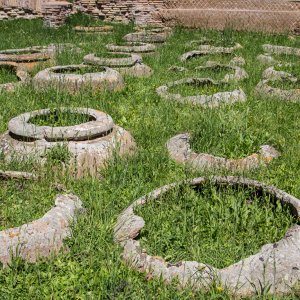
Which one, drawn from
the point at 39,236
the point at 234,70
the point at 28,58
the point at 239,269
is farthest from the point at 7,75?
the point at 239,269

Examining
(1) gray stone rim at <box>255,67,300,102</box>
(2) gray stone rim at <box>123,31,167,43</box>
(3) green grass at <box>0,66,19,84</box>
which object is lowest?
(2) gray stone rim at <box>123,31,167,43</box>

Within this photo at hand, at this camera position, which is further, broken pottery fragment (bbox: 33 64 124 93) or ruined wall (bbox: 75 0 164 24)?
ruined wall (bbox: 75 0 164 24)

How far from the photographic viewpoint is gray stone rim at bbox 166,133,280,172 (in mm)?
4363

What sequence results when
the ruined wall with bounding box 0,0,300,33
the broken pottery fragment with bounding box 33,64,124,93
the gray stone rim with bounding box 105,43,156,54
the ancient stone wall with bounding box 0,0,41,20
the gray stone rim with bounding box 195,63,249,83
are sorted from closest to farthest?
the broken pottery fragment with bounding box 33,64,124,93 → the gray stone rim with bounding box 195,63,249,83 → the gray stone rim with bounding box 105,43,156,54 → the ruined wall with bounding box 0,0,300,33 → the ancient stone wall with bounding box 0,0,41,20

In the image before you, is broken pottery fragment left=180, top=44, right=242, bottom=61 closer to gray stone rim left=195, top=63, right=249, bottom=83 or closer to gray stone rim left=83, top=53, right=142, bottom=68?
gray stone rim left=195, top=63, right=249, bottom=83

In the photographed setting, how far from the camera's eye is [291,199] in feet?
11.5

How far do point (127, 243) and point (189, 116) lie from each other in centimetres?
265

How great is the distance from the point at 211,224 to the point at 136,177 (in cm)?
95

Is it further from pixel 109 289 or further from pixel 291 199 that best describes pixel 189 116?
pixel 109 289

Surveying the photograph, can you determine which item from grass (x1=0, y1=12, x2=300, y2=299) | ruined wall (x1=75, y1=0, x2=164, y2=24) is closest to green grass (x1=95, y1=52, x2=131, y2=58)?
grass (x1=0, y1=12, x2=300, y2=299)

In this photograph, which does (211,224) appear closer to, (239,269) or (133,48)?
(239,269)

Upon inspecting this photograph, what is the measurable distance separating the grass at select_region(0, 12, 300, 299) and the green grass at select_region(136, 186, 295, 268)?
0.01 m

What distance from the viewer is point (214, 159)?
4.42 meters

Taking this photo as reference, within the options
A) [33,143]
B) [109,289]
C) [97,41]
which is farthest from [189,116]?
[97,41]
